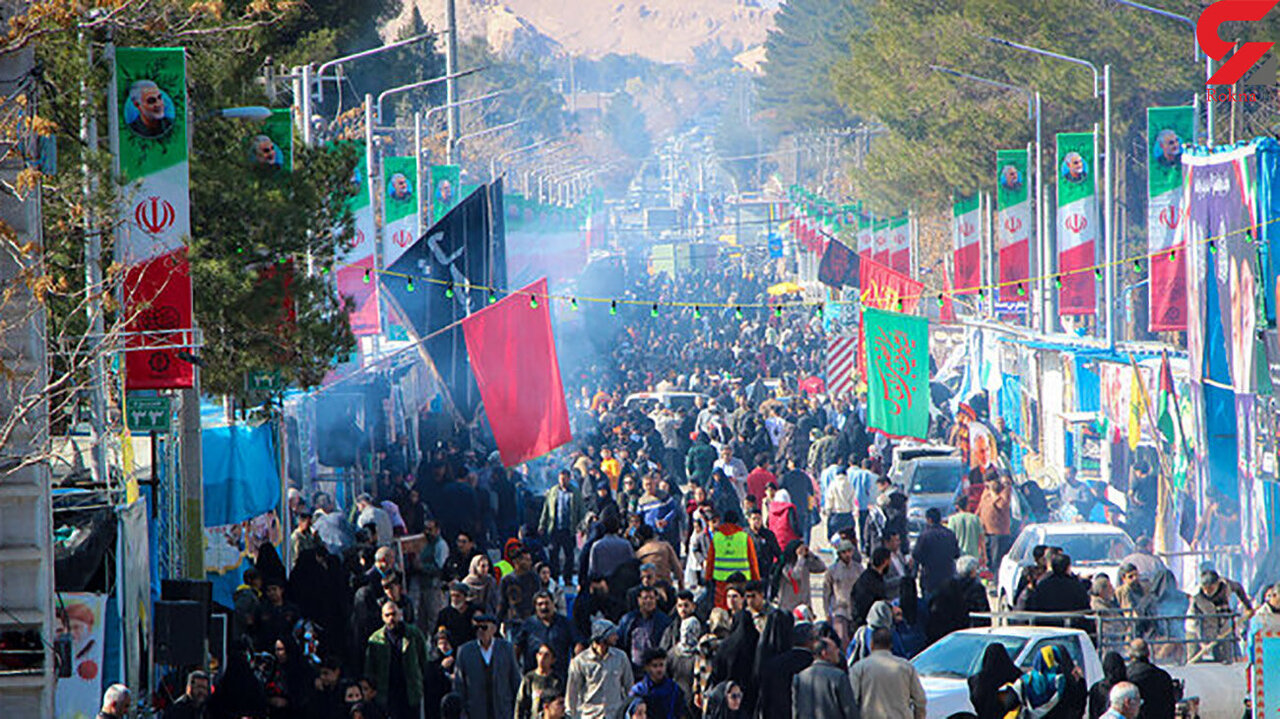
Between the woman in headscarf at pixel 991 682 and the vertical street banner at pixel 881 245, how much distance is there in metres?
41.2

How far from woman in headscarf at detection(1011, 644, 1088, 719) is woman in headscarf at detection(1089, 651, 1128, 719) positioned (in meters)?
0.08

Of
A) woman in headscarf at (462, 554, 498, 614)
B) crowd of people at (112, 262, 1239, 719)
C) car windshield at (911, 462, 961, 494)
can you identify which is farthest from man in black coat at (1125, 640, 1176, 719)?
car windshield at (911, 462, 961, 494)

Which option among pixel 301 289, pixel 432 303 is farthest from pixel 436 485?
pixel 301 289

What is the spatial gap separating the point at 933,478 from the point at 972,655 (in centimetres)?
1172

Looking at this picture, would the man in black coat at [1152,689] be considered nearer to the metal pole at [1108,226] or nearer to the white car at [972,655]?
the white car at [972,655]

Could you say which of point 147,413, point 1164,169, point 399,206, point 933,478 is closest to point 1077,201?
point 1164,169

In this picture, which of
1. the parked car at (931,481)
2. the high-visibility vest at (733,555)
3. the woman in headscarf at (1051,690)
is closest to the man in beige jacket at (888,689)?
the woman in headscarf at (1051,690)

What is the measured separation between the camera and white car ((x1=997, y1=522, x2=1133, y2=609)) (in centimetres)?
1880

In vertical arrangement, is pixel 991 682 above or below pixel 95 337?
below

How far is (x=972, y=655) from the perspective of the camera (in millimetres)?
13195

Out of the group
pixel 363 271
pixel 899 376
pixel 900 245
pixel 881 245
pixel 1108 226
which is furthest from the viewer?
pixel 881 245

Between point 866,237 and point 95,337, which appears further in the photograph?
point 866,237

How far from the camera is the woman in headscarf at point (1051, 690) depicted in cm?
1213

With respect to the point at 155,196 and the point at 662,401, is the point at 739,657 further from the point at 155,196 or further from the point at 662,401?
the point at 662,401
